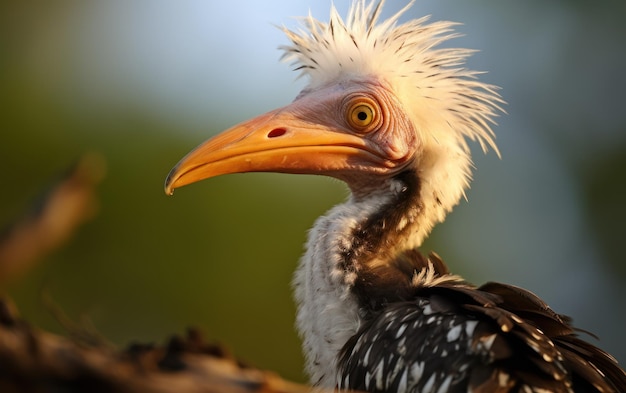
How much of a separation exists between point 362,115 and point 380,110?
0.38ft

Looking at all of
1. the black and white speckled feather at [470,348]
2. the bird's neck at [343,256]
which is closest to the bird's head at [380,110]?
the bird's neck at [343,256]

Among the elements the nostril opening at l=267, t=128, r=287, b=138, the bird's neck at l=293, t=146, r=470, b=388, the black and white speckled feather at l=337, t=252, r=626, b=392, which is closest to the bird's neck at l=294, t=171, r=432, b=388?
the bird's neck at l=293, t=146, r=470, b=388

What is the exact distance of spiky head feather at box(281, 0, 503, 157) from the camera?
5.04 metres

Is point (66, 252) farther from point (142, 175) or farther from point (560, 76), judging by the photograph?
point (560, 76)

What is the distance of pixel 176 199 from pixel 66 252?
1.68 m

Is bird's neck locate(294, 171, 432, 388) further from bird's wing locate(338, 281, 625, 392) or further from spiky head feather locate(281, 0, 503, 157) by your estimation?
spiky head feather locate(281, 0, 503, 157)

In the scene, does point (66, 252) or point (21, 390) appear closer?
point (21, 390)

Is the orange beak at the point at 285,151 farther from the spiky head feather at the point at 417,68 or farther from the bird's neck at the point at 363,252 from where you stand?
the spiky head feather at the point at 417,68

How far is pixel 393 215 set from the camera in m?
4.64

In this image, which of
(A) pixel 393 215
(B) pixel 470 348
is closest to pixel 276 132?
(A) pixel 393 215

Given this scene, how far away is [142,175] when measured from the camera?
1160 cm

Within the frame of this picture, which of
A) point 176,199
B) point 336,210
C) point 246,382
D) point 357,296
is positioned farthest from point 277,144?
point 176,199

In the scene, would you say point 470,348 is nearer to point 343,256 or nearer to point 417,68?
point 343,256

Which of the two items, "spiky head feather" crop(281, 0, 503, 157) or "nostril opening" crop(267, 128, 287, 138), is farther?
"spiky head feather" crop(281, 0, 503, 157)
